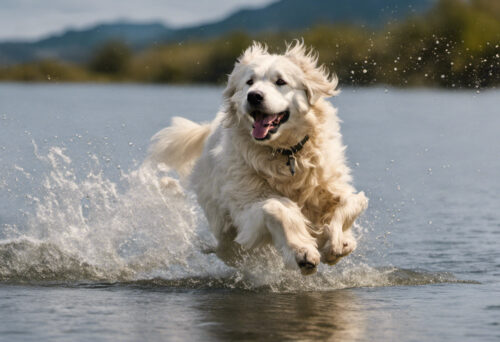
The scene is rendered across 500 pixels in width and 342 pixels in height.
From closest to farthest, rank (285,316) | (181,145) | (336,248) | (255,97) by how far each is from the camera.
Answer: (285,316)
(255,97)
(336,248)
(181,145)

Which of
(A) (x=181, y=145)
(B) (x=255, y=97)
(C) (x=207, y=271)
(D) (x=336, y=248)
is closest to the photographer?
(B) (x=255, y=97)

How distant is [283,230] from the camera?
6914 millimetres

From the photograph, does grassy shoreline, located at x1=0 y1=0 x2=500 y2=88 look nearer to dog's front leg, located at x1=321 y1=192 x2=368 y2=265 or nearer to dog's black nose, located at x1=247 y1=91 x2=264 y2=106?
dog's front leg, located at x1=321 y1=192 x2=368 y2=265

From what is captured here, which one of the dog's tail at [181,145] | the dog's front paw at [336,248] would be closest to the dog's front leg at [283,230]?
the dog's front paw at [336,248]

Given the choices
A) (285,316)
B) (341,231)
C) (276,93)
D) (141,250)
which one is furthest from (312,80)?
(141,250)

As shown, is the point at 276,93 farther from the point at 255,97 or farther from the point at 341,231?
the point at 341,231

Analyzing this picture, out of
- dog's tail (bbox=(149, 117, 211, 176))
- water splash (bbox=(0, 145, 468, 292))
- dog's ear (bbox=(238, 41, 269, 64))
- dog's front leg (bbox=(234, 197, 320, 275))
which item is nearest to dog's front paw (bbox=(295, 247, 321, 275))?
dog's front leg (bbox=(234, 197, 320, 275))

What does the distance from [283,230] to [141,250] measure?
3.24 metres

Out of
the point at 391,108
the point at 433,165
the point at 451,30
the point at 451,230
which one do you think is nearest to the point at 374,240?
the point at 451,230

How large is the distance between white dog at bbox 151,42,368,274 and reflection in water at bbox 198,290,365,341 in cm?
37

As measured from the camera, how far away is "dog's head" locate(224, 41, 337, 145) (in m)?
7.04

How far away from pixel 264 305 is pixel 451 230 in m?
4.36

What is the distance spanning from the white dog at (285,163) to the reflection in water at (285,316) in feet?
1.21

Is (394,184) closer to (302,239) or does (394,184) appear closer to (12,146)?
(12,146)
